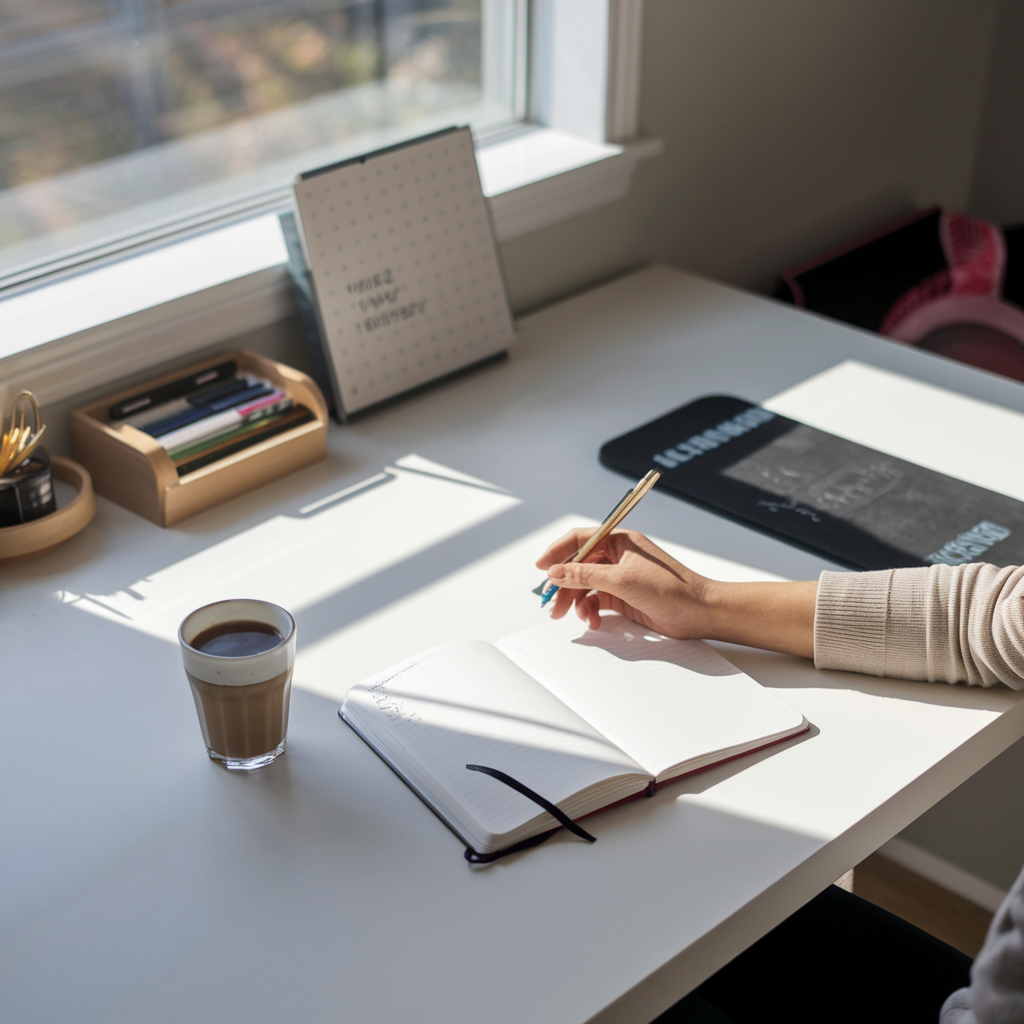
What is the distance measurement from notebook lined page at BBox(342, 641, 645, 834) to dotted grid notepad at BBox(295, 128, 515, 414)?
1.68 feet

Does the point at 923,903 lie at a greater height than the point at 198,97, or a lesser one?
lesser

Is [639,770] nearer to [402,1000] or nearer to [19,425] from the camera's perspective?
[402,1000]

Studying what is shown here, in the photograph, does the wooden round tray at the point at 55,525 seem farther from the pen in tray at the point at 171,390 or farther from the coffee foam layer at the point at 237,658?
the coffee foam layer at the point at 237,658

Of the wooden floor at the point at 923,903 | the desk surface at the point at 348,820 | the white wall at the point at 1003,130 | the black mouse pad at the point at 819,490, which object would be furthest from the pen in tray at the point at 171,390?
the white wall at the point at 1003,130

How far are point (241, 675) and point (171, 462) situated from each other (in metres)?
0.41

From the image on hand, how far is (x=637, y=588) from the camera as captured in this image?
3.28 feet

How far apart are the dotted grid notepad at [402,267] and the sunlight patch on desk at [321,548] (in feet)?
0.57

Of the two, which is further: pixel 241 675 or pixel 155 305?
pixel 155 305

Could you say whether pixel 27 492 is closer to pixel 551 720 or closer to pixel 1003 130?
pixel 551 720

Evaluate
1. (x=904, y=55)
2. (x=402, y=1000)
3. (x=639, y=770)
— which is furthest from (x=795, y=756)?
(x=904, y=55)

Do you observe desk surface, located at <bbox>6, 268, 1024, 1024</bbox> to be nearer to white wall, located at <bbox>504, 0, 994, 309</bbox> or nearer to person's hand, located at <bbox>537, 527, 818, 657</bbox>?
person's hand, located at <bbox>537, 527, 818, 657</bbox>

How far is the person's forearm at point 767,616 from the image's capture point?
0.99m

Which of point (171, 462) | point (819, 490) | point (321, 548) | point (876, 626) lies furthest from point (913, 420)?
point (171, 462)

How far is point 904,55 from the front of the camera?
2.17 meters
